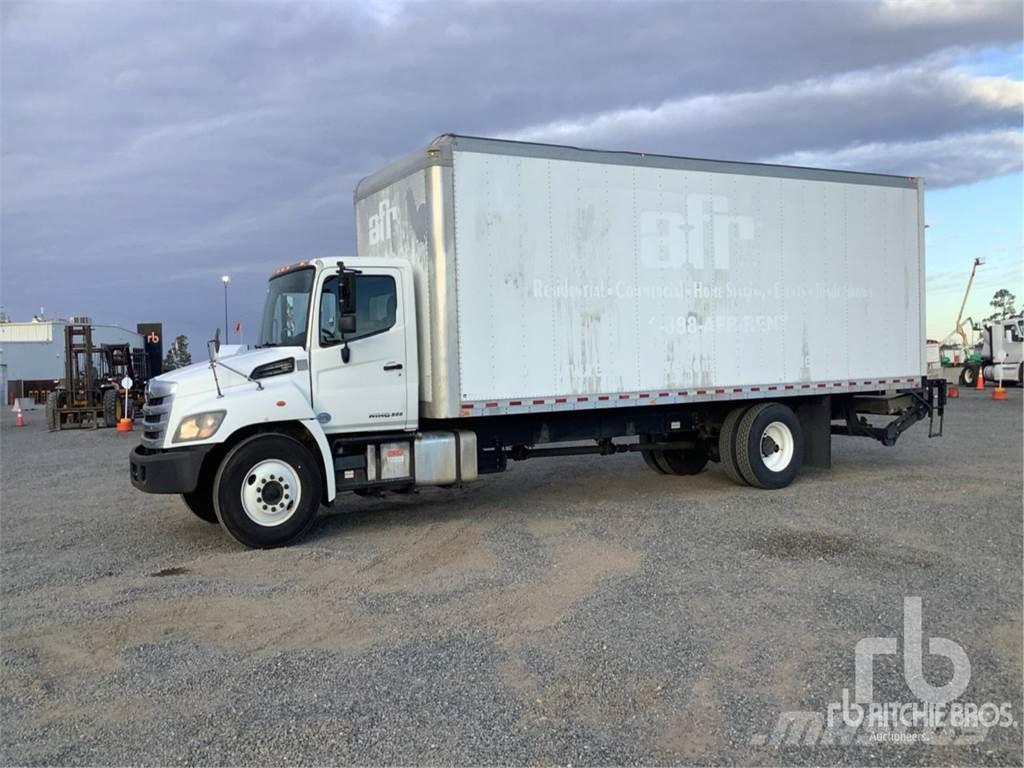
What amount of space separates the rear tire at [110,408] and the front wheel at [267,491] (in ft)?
61.4

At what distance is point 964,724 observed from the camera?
397 centimetres

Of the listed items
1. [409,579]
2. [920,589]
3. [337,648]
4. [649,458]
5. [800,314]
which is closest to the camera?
[337,648]

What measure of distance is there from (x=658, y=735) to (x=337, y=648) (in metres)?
2.17

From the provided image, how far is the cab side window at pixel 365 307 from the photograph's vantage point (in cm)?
836

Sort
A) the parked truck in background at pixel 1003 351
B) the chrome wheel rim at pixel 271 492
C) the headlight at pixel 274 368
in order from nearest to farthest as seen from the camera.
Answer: the chrome wheel rim at pixel 271 492, the headlight at pixel 274 368, the parked truck in background at pixel 1003 351

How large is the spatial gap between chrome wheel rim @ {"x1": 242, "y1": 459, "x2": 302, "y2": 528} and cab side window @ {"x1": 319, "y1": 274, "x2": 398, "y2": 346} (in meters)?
1.31

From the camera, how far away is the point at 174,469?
7.77 m

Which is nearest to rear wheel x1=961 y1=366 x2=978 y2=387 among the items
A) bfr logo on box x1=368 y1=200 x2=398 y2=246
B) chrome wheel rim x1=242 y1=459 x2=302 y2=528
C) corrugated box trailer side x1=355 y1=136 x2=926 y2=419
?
corrugated box trailer side x1=355 y1=136 x2=926 y2=419

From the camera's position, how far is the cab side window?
836 cm

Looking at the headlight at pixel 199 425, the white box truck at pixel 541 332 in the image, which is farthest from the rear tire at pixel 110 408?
the headlight at pixel 199 425

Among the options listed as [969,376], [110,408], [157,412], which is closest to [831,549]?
[157,412]

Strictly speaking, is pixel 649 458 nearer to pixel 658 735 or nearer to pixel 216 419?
pixel 216 419

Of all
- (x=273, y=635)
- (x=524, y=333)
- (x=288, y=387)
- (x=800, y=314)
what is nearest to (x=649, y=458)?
(x=800, y=314)

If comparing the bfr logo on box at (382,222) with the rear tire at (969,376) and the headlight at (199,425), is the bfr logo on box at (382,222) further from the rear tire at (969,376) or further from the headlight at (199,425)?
the rear tire at (969,376)
